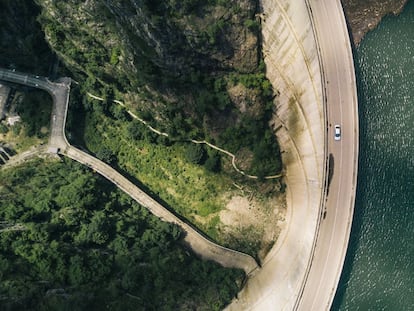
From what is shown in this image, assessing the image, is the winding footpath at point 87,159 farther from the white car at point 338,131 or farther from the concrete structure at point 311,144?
the white car at point 338,131

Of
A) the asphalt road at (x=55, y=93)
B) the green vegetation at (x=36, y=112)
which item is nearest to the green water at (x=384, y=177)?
the asphalt road at (x=55, y=93)

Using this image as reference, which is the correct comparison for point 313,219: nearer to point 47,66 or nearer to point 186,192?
point 186,192

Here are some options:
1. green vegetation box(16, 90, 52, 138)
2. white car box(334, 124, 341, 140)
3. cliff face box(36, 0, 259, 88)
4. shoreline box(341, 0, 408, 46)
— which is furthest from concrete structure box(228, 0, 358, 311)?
green vegetation box(16, 90, 52, 138)

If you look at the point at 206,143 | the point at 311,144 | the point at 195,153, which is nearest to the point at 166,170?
the point at 195,153

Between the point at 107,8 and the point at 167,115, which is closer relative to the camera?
the point at 107,8

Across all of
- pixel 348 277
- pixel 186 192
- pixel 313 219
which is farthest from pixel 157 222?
pixel 348 277

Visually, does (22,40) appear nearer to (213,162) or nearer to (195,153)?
(195,153)
